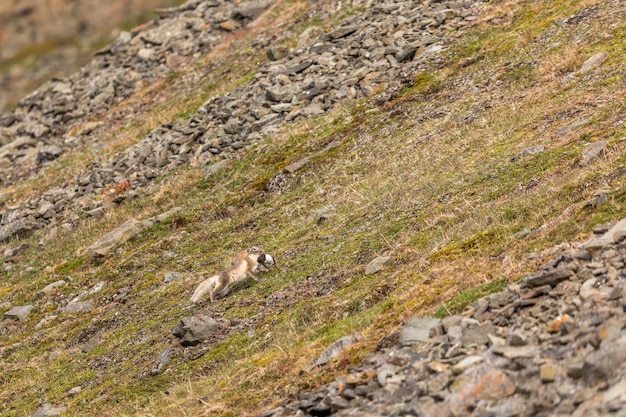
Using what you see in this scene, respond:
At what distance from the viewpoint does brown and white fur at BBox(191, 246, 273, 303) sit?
1661cm

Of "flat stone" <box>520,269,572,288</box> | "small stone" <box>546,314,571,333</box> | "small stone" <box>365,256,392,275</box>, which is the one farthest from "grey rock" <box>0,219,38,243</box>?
"small stone" <box>546,314,571,333</box>

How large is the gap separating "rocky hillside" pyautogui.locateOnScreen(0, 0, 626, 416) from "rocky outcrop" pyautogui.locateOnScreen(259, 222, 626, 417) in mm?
32

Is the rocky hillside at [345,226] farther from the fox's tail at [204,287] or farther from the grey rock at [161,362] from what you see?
the fox's tail at [204,287]

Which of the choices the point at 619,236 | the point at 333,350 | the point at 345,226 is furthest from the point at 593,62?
the point at 333,350

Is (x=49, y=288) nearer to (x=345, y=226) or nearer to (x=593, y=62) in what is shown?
(x=345, y=226)

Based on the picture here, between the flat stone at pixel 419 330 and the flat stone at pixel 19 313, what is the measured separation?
13523mm

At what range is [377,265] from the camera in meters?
14.1

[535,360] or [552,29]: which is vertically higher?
[535,360]

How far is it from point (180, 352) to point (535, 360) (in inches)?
312

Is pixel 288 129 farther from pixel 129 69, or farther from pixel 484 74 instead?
pixel 129 69

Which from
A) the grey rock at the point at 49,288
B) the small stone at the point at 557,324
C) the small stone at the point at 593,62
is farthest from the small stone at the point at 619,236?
the grey rock at the point at 49,288

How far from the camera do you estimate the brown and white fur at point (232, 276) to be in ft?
54.5

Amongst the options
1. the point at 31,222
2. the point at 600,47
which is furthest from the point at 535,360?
the point at 31,222

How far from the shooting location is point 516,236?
40.0 ft
